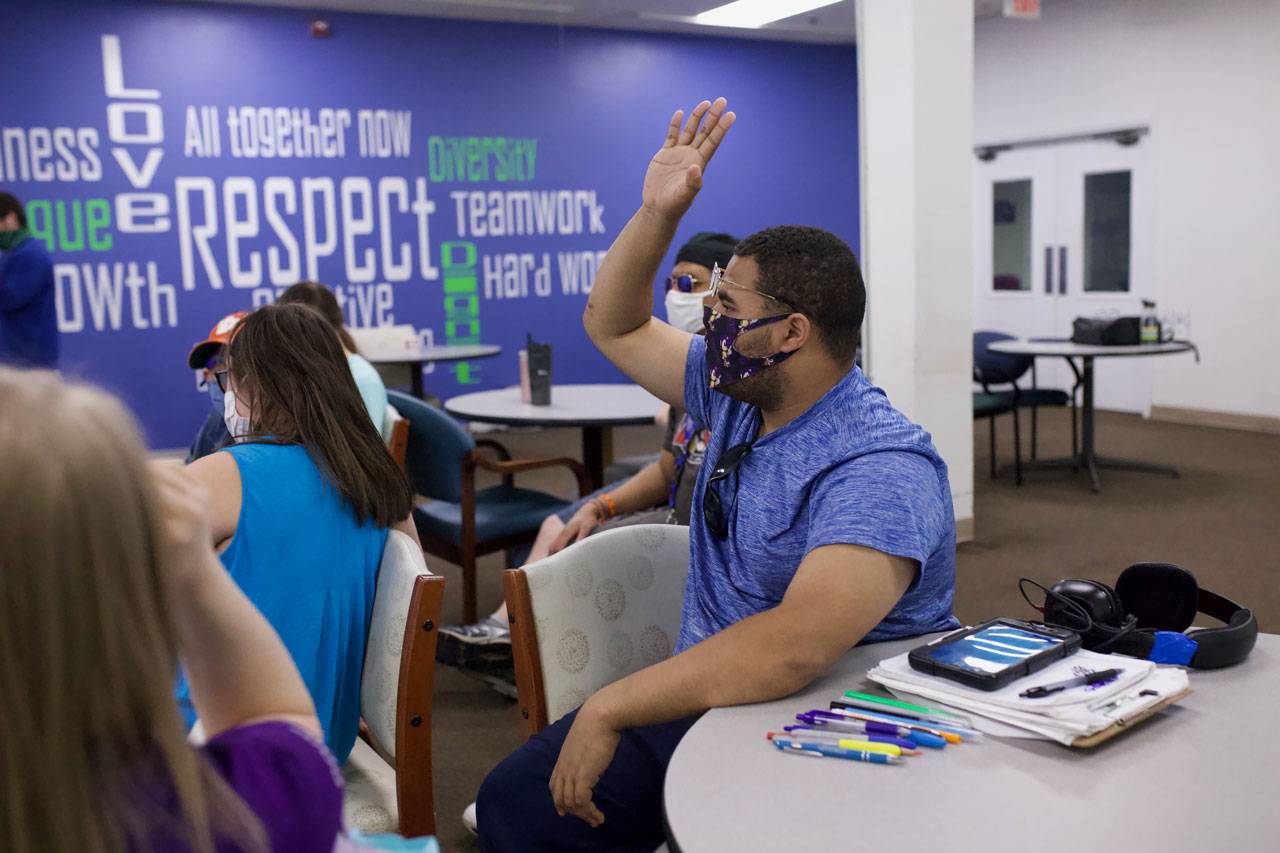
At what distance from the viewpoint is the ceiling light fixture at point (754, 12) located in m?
8.38

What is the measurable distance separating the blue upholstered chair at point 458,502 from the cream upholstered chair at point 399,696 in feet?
5.69

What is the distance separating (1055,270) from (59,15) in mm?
7457

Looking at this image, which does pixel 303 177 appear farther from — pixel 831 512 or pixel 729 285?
pixel 831 512

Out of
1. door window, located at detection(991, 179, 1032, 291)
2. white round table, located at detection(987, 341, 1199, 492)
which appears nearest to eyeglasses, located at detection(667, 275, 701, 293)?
white round table, located at detection(987, 341, 1199, 492)

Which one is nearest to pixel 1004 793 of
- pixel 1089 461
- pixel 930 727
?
pixel 930 727

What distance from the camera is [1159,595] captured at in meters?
1.57

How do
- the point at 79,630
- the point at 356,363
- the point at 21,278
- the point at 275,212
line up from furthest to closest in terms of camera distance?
the point at 275,212, the point at 21,278, the point at 356,363, the point at 79,630

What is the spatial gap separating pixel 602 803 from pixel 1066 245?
334 inches

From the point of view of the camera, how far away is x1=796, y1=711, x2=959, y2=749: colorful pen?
4.05ft

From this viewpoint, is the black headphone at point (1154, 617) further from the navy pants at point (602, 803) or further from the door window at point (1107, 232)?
the door window at point (1107, 232)

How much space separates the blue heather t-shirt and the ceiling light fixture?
716 cm

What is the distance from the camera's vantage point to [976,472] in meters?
6.80

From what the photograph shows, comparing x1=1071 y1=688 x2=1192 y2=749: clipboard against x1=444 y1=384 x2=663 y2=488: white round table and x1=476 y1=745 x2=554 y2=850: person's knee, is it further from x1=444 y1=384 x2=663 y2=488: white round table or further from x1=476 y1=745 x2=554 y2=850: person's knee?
x1=444 y1=384 x2=663 y2=488: white round table

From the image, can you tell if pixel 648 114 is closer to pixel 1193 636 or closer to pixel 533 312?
pixel 533 312
